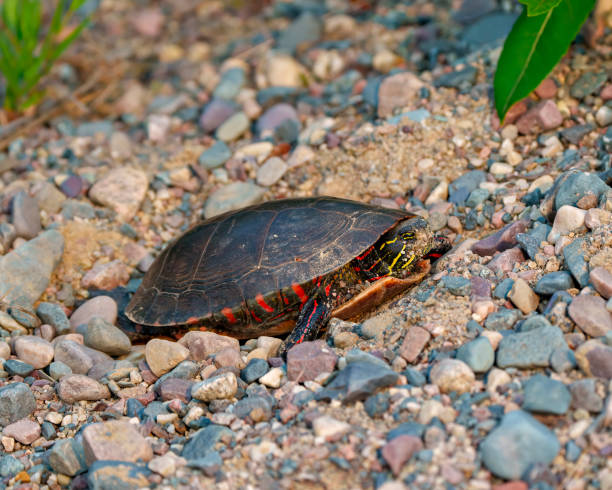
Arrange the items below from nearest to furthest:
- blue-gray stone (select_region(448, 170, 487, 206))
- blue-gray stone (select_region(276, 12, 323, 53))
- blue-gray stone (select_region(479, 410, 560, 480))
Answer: blue-gray stone (select_region(479, 410, 560, 480)), blue-gray stone (select_region(448, 170, 487, 206)), blue-gray stone (select_region(276, 12, 323, 53))

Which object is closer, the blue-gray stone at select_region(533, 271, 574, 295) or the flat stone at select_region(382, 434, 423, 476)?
the flat stone at select_region(382, 434, 423, 476)

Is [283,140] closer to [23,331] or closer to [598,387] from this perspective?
[23,331]

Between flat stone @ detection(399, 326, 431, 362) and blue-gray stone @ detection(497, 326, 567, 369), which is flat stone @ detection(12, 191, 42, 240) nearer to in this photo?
flat stone @ detection(399, 326, 431, 362)

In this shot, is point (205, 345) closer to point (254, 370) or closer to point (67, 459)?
point (254, 370)

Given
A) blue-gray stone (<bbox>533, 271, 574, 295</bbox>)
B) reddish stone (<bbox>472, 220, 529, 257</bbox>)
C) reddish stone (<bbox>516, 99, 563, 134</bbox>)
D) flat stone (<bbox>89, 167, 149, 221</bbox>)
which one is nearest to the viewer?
blue-gray stone (<bbox>533, 271, 574, 295</bbox>)

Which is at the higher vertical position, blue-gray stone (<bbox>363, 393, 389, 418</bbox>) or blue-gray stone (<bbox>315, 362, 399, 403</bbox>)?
blue-gray stone (<bbox>315, 362, 399, 403</bbox>)

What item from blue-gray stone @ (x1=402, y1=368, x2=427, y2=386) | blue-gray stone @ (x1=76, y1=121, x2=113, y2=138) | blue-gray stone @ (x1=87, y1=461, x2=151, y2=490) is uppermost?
blue-gray stone @ (x1=76, y1=121, x2=113, y2=138)

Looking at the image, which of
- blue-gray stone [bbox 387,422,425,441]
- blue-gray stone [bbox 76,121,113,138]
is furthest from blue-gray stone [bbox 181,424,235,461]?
blue-gray stone [bbox 76,121,113,138]

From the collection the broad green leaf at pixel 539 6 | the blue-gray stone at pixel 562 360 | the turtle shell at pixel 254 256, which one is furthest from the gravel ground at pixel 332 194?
the broad green leaf at pixel 539 6
